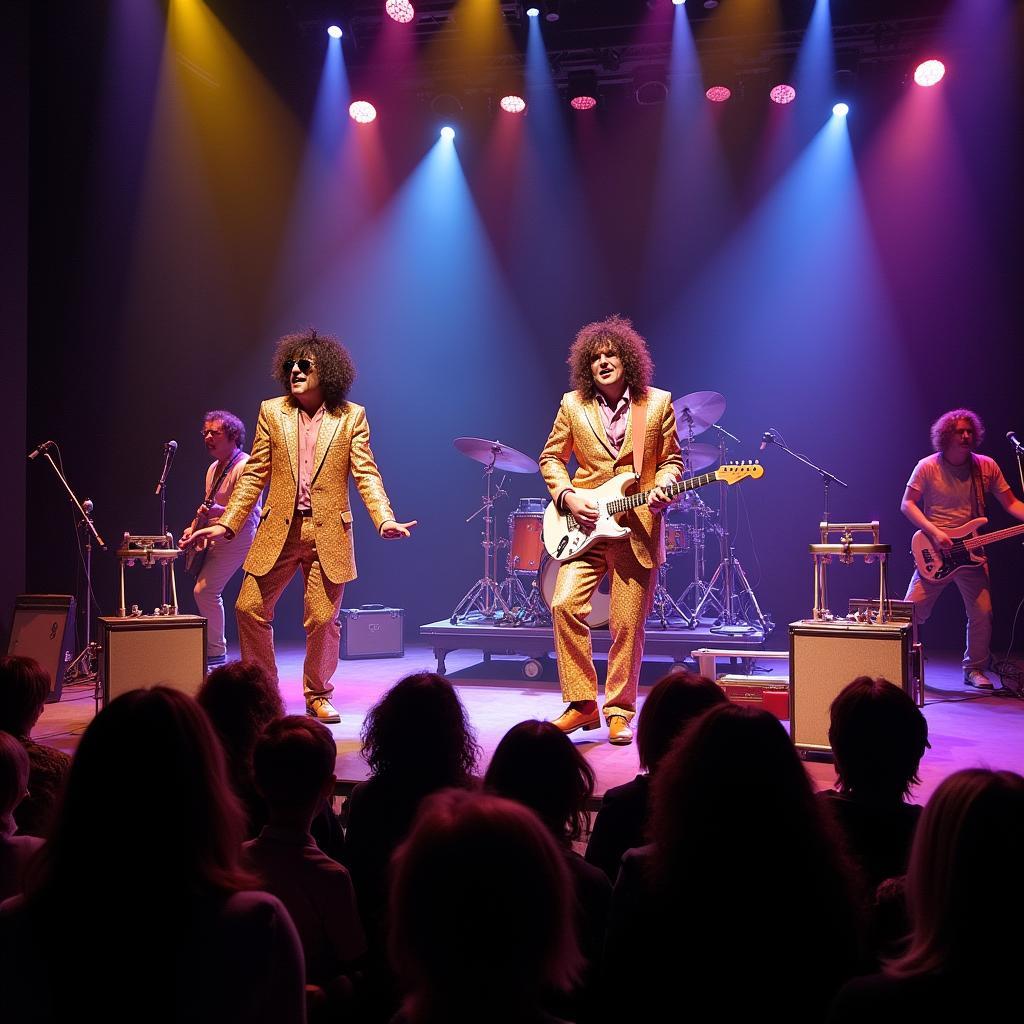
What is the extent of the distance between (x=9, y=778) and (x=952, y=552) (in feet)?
23.1

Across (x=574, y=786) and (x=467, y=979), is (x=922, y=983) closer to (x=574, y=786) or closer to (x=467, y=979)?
(x=467, y=979)

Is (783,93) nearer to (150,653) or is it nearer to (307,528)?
(307,528)

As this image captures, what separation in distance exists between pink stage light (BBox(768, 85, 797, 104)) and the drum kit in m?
3.12

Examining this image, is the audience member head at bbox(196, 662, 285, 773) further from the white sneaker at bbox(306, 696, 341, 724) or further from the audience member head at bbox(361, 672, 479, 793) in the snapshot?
the white sneaker at bbox(306, 696, 341, 724)

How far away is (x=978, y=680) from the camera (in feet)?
24.5

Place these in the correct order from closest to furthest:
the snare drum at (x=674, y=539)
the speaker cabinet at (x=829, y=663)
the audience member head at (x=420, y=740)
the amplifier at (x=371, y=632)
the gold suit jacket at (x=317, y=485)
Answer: the audience member head at (x=420, y=740)
the speaker cabinet at (x=829, y=663)
the gold suit jacket at (x=317, y=485)
the snare drum at (x=674, y=539)
the amplifier at (x=371, y=632)

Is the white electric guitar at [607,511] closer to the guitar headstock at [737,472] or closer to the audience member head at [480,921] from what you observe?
the guitar headstock at [737,472]

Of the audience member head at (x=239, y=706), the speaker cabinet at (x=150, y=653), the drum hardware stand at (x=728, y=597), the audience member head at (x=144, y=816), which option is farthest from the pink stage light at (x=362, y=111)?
the audience member head at (x=144, y=816)

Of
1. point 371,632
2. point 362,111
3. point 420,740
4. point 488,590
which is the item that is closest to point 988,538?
point 488,590

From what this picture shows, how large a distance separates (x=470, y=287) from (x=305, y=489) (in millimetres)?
5470

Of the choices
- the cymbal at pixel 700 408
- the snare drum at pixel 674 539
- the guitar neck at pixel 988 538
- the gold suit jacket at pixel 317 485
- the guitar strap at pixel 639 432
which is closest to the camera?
the guitar strap at pixel 639 432

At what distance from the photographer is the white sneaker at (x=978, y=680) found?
291 inches

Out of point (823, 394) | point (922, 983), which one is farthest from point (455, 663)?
point (922, 983)

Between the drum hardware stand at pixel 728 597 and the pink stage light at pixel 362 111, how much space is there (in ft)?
15.8
